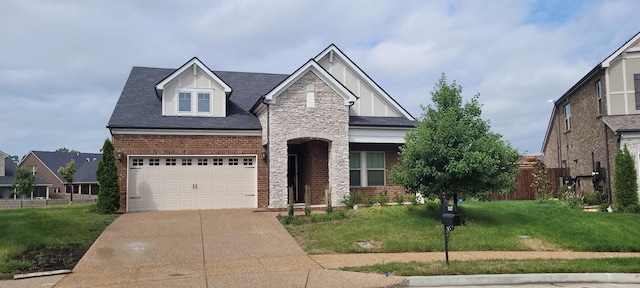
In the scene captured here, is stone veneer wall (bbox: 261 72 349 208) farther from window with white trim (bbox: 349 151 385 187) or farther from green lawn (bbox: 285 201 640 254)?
green lawn (bbox: 285 201 640 254)

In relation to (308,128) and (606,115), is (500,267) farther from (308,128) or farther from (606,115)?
(606,115)

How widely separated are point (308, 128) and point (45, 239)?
990cm

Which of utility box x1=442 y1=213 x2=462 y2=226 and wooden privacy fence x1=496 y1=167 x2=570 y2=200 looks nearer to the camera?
utility box x1=442 y1=213 x2=462 y2=226

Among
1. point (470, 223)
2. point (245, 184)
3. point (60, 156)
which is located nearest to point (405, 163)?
point (470, 223)

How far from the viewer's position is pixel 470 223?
627 inches

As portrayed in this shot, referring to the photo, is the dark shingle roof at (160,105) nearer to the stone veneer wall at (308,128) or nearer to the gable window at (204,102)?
the gable window at (204,102)

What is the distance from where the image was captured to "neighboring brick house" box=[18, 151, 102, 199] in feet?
191

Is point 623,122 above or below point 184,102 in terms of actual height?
below

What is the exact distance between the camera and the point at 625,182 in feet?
65.0

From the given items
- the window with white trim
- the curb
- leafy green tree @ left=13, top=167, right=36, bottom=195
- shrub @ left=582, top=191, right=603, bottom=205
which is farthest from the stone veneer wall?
leafy green tree @ left=13, top=167, right=36, bottom=195

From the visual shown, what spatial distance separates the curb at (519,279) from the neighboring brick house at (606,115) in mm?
12499

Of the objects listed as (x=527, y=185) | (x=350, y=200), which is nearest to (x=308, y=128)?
(x=350, y=200)

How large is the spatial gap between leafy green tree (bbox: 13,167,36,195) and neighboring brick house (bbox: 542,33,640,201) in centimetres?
4828

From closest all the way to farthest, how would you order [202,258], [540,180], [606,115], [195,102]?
[202,258] → [195,102] → [606,115] → [540,180]
